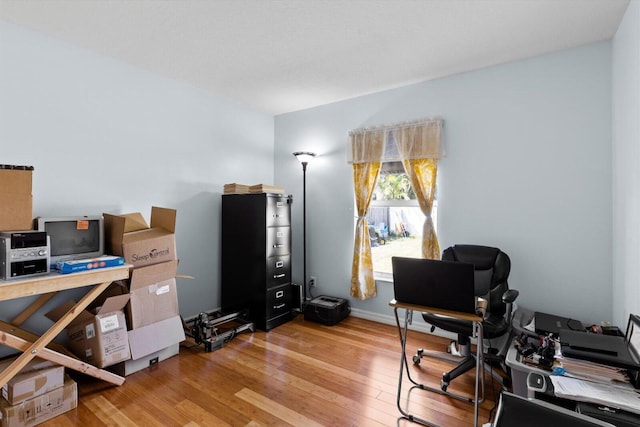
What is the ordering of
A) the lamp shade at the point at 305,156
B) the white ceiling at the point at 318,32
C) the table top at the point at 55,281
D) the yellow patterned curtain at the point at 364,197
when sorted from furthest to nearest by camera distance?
the lamp shade at the point at 305,156
the yellow patterned curtain at the point at 364,197
the white ceiling at the point at 318,32
the table top at the point at 55,281

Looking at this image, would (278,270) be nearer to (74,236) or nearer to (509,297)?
(74,236)

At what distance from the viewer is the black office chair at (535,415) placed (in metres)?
0.98

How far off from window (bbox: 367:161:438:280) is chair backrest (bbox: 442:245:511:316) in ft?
2.17

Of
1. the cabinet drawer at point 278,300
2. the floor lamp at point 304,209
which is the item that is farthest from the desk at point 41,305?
the floor lamp at point 304,209

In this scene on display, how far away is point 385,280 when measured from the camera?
3.67 m

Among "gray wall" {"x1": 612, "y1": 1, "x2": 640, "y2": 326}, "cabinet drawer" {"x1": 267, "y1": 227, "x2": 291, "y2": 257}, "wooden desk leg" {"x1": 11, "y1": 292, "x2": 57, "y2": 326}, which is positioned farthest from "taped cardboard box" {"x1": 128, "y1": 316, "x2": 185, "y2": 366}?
"gray wall" {"x1": 612, "y1": 1, "x2": 640, "y2": 326}

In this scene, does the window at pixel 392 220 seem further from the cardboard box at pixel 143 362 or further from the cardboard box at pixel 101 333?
the cardboard box at pixel 101 333

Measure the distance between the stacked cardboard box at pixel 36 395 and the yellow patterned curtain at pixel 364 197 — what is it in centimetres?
265

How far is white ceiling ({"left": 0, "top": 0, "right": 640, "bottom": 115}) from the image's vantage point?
2.15 m

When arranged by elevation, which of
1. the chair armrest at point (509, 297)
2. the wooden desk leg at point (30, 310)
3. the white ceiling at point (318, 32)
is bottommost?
Result: the wooden desk leg at point (30, 310)

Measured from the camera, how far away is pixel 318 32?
2447 millimetres

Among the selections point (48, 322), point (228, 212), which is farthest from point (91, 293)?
point (228, 212)

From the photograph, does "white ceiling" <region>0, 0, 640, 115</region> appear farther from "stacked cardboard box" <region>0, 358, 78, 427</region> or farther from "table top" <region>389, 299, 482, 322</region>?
"stacked cardboard box" <region>0, 358, 78, 427</region>

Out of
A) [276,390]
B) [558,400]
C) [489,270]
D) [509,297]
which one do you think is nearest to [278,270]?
[276,390]
